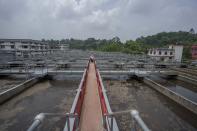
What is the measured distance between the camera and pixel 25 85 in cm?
985

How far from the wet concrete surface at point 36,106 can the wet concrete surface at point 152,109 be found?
2563mm

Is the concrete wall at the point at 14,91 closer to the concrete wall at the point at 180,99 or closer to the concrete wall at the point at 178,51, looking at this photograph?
the concrete wall at the point at 180,99

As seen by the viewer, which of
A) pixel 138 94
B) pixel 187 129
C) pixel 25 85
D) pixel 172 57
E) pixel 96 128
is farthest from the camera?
pixel 172 57

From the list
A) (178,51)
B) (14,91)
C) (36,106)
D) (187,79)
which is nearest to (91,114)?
(36,106)

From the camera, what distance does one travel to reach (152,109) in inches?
283

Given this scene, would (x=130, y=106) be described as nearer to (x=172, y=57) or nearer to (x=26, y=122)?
(x=26, y=122)

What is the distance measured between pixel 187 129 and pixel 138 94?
12.4 ft

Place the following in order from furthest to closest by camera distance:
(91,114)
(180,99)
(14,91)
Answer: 1. (14,91)
2. (180,99)
3. (91,114)

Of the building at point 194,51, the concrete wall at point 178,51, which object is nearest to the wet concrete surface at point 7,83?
the concrete wall at point 178,51

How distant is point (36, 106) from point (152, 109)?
6000 mm

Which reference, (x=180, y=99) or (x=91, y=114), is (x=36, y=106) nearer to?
(x=91, y=114)

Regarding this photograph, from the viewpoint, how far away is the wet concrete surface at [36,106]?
5.63 m

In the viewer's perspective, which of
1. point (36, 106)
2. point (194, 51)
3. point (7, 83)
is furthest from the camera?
point (194, 51)

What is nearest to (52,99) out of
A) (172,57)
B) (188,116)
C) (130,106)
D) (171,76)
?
(130,106)
